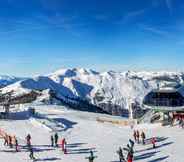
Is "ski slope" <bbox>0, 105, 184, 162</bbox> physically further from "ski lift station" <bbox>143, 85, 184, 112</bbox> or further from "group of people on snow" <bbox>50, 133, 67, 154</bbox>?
"ski lift station" <bbox>143, 85, 184, 112</bbox>

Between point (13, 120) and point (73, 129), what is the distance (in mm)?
12997

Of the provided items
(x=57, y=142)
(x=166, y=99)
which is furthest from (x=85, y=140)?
(x=166, y=99)

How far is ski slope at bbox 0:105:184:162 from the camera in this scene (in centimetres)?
4034

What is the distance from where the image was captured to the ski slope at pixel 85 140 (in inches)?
1588

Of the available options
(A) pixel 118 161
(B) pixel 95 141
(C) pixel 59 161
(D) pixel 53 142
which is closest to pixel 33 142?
(D) pixel 53 142

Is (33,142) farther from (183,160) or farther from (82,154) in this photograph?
(183,160)

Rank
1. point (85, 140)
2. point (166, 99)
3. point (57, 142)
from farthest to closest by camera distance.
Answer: point (166, 99)
point (85, 140)
point (57, 142)

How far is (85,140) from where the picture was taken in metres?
50.1

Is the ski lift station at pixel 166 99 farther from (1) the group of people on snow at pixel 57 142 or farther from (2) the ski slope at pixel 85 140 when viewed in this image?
(1) the group of people on snow at pixel 57 142

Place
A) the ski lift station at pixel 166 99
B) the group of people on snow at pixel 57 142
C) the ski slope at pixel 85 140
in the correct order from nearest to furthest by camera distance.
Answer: the ski slope at pixel 85 140, the group of people on snow at pixel 57 142, the ski lift station at pixel 166 99

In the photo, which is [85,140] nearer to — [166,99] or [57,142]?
[57,142]

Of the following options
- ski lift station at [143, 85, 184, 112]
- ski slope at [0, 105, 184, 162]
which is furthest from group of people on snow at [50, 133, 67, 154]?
ski lift station at [143, 85, 184, 112]

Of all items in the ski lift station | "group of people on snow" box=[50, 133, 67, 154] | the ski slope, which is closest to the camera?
the ski slope

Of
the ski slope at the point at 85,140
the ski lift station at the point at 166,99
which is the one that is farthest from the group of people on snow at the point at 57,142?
the ski lift station at the point at 166,99
